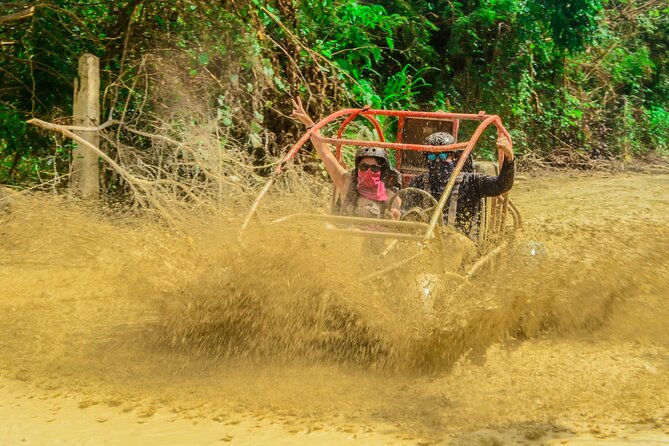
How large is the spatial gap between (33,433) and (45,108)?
474 cm

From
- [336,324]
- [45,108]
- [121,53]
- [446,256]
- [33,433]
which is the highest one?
[121,53]

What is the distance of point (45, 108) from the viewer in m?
7.79

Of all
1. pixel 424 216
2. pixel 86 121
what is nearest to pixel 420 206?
pixel 424 216

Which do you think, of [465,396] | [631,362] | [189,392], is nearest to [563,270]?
[631,362]

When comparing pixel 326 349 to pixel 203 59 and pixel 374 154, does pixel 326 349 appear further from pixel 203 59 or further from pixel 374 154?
pixel 203 59

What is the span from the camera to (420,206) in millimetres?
5523

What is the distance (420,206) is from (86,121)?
10.7ft

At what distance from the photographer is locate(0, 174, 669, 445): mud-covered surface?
12.5ft

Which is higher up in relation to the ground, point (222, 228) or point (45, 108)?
point (45, 108)

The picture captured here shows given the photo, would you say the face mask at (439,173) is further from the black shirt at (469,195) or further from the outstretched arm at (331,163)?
the outstretched arm at (331,163)

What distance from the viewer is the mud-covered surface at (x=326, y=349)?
3822 mm

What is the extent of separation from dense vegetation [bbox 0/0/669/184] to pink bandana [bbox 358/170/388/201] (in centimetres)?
242

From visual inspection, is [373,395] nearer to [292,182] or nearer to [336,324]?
[336,324]

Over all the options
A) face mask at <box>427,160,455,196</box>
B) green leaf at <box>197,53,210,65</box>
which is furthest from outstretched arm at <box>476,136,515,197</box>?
green leaf at <box>197,53,210,65</box>
